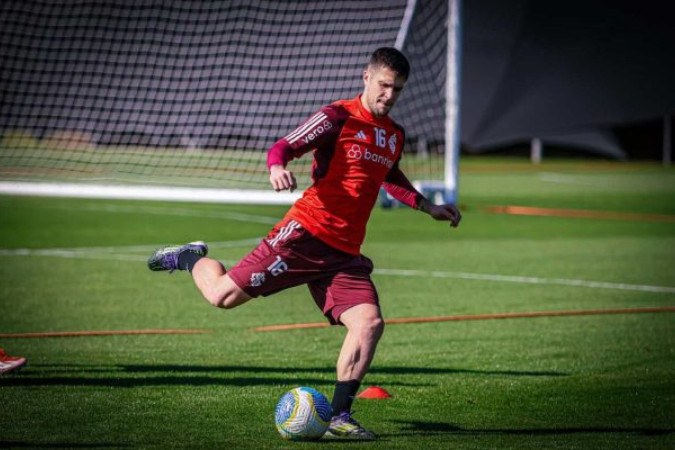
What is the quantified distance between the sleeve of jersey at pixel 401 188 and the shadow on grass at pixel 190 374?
137 cm

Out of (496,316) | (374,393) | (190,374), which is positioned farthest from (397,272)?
(374,393)

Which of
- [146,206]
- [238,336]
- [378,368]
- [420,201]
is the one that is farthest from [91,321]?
[146,206]

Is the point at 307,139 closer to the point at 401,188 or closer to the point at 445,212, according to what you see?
the point at 401,188

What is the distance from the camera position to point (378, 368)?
28.0 ft

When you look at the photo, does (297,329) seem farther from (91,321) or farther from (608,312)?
(608,312)

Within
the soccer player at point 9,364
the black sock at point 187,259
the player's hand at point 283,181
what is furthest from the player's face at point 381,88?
the soccer player at point 9,364

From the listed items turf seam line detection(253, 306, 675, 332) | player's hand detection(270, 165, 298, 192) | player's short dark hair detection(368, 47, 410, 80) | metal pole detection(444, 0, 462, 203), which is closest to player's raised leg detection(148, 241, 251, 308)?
player's hand detection(270, 165, 298, 192)

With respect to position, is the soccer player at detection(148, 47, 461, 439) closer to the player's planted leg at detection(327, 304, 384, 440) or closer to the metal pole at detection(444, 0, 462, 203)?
the player's planted leg at detection(327, 304, 384, 440)

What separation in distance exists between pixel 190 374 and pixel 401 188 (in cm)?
202

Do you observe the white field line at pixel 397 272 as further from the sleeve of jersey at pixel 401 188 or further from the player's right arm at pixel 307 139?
the player's right arm at pixel 307 139

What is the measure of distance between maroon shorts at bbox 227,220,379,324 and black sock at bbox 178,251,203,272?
1.78 feet

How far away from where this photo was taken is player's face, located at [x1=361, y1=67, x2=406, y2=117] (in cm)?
657

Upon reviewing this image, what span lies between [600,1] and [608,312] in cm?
2940

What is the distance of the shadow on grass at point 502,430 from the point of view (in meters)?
6.54
